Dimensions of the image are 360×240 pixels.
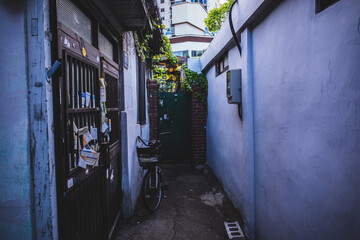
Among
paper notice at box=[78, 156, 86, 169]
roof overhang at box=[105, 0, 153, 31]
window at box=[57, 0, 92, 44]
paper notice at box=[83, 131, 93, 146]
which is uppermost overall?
roof overhang at box=[105, 0, 153, 31]

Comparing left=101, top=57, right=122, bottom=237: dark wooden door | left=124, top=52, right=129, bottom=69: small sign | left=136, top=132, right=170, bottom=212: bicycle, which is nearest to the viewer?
left=101, top=57, right=122, bottom=237: dark wooden door

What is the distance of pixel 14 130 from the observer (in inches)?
52.7

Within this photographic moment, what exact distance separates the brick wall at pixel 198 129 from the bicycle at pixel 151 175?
261 cm

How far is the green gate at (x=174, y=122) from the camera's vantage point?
23.3 feet

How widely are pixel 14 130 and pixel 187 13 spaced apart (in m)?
30.6

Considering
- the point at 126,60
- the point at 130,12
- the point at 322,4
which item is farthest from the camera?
the point at 126,60

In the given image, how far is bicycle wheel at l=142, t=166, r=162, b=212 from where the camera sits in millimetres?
3809

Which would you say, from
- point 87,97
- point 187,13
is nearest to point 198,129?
point 87,97

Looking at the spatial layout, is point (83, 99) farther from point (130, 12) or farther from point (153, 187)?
point (153, 187)

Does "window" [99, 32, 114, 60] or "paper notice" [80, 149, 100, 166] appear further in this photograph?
"window" [99, 32, 114, 60]

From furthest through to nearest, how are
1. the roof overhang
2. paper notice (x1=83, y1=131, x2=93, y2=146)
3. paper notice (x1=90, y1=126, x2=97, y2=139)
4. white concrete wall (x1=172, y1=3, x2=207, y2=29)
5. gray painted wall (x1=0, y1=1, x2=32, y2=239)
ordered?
white concrete wall (x1=172, y1=3, x2=207, y2=29) < the roof overhang < paper notice (x1=90, y1=126, x2=97, y2=139) < paper notice (x1=83, y1=131, x2=93, y2=146) < gray painted wall (x1=0, y1=1, x2=32, y2=239)

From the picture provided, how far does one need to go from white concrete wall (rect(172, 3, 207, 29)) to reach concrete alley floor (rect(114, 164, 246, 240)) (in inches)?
1095

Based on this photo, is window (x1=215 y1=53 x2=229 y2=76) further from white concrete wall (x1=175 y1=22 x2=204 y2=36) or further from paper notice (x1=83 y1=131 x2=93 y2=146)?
white concrete wall (x1=175 y1=22 x2=204 y2=36)

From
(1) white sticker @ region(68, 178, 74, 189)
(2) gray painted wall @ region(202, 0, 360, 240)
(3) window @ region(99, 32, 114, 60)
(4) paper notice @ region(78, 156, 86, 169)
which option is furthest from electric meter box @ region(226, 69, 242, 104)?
(1) white sticker @ region(68, 178, 74, 189)
